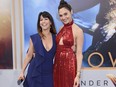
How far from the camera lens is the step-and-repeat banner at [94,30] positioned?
2.50 m

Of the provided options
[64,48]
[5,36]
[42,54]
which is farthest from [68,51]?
[5,36]

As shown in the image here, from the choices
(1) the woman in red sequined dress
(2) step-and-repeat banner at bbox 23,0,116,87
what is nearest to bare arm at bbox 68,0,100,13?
(2) step-and-repeat banner at bbox 23,0,116,87

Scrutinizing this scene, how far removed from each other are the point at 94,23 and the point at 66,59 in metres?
0.64

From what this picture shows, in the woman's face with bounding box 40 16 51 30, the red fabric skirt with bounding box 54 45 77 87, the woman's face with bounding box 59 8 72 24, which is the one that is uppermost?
the woman's face with bounding box 59 8 72 24

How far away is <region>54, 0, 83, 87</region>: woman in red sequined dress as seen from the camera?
6.56 ft

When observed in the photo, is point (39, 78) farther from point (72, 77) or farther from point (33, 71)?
point (72, 77)

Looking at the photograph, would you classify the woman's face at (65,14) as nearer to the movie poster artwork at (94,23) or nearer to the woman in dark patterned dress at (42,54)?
the woman in dark patterned dress at (42,54)

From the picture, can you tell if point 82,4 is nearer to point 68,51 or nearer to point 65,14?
point 65,14

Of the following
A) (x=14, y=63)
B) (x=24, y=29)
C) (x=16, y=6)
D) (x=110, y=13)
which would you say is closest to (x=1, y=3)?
(x=16, y=6)

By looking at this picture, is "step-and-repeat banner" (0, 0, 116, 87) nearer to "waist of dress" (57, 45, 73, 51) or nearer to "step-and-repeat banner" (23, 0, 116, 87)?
"step-and-repeat banner" (23, 0, 116, 87)

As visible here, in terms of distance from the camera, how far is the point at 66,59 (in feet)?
6.67

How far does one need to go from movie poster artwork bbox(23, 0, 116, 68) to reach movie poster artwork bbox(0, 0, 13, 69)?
0.17 metres

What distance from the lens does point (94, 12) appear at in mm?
2506

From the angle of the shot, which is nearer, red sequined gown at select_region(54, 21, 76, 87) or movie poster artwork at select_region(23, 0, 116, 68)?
red sequined gown at select_region(54, 21, 76, 87)
